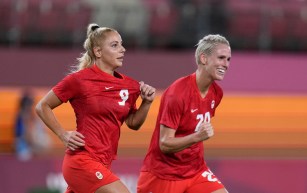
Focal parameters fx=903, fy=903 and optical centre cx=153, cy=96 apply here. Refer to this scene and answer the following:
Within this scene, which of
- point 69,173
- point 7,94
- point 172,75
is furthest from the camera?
point 172,75

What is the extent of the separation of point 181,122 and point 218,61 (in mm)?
532

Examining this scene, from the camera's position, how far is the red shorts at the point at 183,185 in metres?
6.80

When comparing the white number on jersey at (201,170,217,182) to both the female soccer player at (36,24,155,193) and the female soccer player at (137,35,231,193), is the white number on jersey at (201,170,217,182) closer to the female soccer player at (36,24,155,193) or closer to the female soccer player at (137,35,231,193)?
the female soccer player at (137,35,231,193)

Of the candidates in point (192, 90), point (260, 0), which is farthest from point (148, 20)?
point (192, 90)

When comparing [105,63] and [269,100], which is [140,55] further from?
[105,63]

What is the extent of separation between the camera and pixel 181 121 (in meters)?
6.73

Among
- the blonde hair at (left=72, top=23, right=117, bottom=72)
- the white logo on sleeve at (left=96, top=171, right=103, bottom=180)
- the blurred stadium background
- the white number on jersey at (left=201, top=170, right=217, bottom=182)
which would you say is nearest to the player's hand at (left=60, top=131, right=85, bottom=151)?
the white logo on sleeve at (left=96, top=171, right=103, bottom=180)

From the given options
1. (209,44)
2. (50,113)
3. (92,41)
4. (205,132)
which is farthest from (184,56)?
(205,132)

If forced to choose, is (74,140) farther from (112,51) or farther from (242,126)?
(242,126)

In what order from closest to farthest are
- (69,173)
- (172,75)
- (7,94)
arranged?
(69,173), (7,94), (172,75)

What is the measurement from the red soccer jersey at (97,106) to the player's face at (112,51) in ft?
0.33

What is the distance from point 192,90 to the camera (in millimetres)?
6793

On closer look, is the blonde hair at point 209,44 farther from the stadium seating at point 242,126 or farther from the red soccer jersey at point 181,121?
the stadium seating at point 242,126

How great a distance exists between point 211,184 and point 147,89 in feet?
2.84
